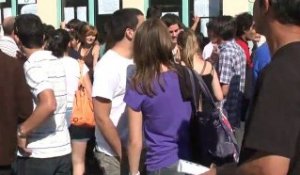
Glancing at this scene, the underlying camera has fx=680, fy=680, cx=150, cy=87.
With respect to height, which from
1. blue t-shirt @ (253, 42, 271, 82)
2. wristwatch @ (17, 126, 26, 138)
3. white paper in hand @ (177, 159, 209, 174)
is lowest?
wristwatch @ (17, 126, 26, 138)

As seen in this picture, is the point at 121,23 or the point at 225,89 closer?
the point at 121,23

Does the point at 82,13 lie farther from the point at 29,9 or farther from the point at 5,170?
the point at 5,170

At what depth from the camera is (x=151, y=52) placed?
12.6 ft

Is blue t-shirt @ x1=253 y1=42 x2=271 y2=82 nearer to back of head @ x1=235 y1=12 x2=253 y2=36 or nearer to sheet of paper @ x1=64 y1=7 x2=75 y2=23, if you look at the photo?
back of head @ x1=235 y1=12 x2=253 y2=36

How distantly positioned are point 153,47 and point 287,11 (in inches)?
70.6

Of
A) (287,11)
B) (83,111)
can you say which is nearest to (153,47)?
(287,11)

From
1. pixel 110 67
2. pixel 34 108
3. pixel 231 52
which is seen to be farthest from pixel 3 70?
pixel 231 52

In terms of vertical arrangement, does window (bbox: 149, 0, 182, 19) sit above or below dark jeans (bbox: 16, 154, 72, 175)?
above

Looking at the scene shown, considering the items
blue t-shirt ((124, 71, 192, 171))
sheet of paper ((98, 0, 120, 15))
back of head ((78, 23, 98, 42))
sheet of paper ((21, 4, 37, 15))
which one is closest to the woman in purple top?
blue t-shirt ((124, 71, 192, 171))

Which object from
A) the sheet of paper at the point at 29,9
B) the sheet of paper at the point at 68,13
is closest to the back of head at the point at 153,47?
the sheet of paper at the point at 68,13

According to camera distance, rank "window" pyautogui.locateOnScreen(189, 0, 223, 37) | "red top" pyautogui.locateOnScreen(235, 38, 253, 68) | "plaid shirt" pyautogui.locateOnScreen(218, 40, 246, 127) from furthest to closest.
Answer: "window" pyautogui.locateOnScreen(189, 0, 223, 37) → "red top" pyautogui.locateOnScreen(235, 38, 253, 68) → "plaid shirt" pyautogui.locateOnScreen(218, 40, 246, 127)

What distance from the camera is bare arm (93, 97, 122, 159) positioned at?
4.18m

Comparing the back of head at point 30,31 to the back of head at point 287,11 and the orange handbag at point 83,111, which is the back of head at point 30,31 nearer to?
the orange handbag at point 83,111

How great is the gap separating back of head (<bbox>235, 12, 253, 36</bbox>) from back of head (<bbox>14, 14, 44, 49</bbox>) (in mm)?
3248
